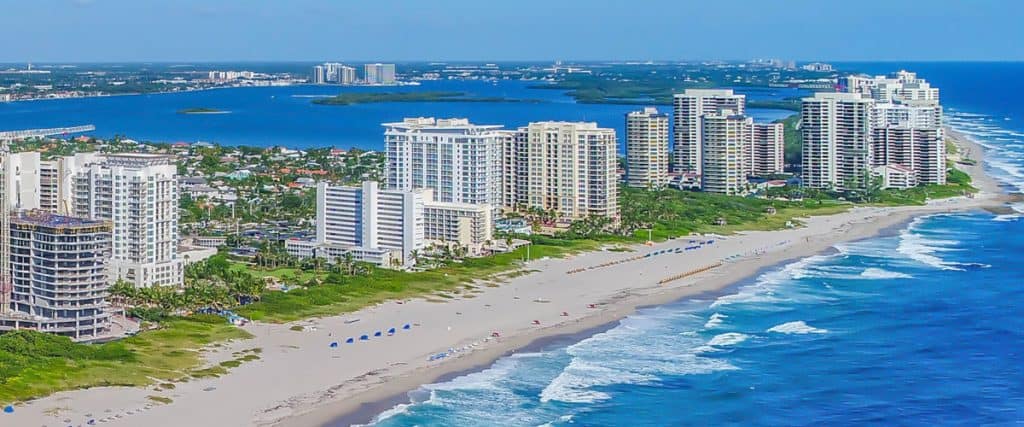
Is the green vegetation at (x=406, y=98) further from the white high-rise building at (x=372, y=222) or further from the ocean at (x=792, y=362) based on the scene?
the ocean at (x=792, y=362)

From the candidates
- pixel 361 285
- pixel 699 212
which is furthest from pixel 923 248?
pixel 361 285

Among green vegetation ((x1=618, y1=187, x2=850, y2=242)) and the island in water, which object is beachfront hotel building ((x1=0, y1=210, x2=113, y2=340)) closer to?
green vegetation ((x1=618, y1=187, x2=850, y2=242))

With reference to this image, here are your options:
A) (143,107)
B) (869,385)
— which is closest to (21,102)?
(143,107)

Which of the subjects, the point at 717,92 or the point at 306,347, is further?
the point at 717,92

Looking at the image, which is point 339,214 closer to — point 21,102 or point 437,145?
point 437,145

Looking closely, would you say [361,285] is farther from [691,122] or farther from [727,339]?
[691,122]

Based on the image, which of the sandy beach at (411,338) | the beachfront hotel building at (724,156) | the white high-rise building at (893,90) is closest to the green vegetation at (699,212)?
the sandy beach at (411,338)
